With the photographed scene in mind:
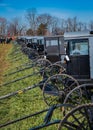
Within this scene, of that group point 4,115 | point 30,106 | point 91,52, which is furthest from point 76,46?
point 4,115

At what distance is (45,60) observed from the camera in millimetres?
13375

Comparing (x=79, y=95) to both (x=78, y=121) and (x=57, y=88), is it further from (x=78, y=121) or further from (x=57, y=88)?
(x=78, y=121)

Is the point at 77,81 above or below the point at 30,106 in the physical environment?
above

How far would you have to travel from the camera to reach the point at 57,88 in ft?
27.3

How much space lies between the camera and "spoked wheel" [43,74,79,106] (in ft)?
26.9

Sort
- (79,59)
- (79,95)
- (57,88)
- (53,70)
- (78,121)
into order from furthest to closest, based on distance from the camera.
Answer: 1. (53,70)
2. (79,59)
3. (57,88)
4. (79,95)
5. (78,121)

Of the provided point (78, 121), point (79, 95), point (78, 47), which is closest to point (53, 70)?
point (78, 47)

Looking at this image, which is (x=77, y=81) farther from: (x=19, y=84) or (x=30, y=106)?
(x=19, y=84)

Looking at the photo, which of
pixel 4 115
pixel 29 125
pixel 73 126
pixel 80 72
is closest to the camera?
pixel 73 126

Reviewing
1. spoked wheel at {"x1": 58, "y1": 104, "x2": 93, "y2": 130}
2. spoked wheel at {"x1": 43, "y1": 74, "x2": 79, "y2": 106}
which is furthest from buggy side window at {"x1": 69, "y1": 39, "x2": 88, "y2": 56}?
spoked wheel at {"x1": 58, "y1": 104, "x2": 93, "y2": 130}

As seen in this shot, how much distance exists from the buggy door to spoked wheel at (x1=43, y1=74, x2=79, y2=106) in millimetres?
603

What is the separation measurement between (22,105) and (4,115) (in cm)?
89

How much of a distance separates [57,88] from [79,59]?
1.30m

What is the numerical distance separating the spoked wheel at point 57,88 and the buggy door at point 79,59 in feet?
1.98
